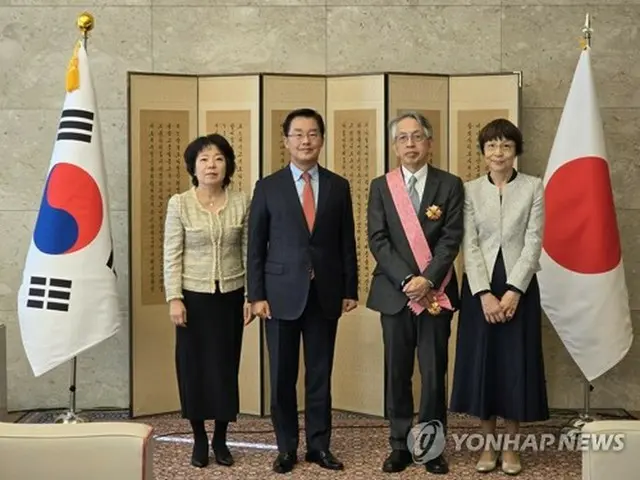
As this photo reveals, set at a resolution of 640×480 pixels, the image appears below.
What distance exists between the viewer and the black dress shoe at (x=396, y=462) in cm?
373

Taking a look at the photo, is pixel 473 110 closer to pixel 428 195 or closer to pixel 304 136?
pixel 428 195

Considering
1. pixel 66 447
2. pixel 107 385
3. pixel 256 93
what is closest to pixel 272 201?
pixel 256 93

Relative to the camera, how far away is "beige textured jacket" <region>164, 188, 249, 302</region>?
369cm

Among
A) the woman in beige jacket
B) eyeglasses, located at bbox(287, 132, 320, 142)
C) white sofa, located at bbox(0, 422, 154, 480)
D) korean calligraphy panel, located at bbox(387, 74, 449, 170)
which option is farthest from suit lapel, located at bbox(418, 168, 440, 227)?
white sofa, located at bbox(0, 422, 154, 480)

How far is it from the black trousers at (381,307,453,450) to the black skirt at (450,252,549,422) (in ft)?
0.40

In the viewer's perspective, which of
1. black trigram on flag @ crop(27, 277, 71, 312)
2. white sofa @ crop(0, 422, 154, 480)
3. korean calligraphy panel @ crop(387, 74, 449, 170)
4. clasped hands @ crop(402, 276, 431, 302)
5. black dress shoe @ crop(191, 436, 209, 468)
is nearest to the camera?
white sofa @ crop(0, 422, 154, 480)

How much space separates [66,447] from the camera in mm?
2381

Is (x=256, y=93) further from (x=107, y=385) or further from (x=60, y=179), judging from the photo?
(x=107, y=385)

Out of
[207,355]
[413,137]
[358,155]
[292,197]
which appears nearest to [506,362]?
[413,137]

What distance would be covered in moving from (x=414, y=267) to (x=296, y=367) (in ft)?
2.15

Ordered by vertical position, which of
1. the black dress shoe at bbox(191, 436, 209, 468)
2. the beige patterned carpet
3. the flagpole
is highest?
the flagpole

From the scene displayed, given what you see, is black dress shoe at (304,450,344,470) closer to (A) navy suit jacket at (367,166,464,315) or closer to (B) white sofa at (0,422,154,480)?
(A) navy suit jacket at (367,166,464,315)

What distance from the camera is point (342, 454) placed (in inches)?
158

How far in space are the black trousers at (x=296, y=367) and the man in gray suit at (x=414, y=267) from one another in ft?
0.83
